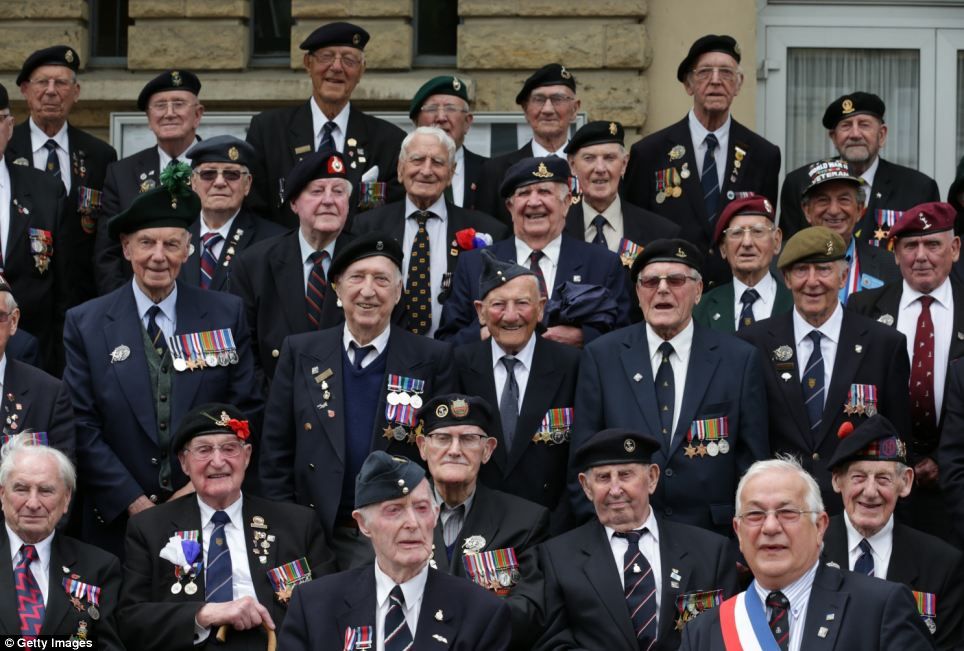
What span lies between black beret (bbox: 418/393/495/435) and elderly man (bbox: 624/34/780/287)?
262cm

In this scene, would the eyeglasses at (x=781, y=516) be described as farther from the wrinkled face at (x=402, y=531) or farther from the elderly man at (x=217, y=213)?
the elderly man at (x=217, y=213)

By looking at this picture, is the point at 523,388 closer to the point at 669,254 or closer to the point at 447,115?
the point at 669,254

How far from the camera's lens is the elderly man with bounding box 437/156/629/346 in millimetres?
8672

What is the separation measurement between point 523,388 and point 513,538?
0.84 metres

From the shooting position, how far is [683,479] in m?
7.87

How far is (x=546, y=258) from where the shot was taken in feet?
28.9

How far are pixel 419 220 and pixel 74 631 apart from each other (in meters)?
2.94

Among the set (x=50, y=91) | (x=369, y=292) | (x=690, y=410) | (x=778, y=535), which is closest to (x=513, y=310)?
(x=369, y=292)

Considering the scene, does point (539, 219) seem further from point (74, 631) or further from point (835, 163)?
point (74, 631)

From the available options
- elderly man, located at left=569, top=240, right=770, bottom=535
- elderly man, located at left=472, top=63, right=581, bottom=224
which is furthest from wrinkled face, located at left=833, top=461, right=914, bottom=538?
elderly man, located at left=472, top=63, right=581, bottom=224

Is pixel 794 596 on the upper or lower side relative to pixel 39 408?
lower

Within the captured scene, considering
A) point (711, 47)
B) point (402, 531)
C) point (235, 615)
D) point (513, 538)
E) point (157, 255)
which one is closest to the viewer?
point (402, 531)

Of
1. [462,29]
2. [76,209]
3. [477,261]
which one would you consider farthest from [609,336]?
[462,29]

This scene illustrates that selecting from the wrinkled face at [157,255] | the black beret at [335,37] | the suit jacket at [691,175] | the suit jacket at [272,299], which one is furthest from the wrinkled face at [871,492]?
the black beret at [335,37]
